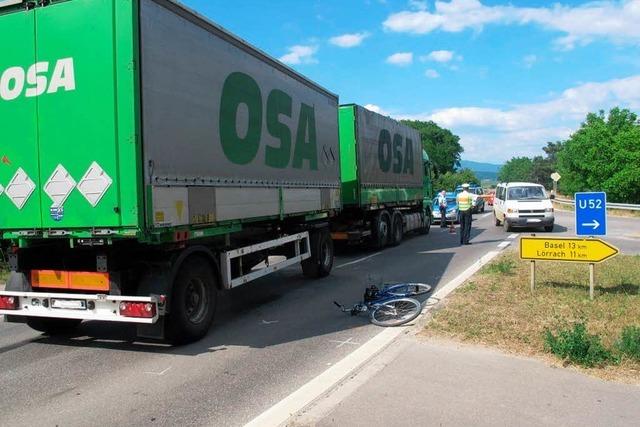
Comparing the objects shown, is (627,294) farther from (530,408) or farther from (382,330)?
(530,408)

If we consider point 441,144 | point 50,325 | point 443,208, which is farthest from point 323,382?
point 441,144

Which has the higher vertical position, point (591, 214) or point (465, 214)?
point (591, 214)

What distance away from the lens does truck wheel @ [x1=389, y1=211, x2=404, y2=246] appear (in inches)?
664

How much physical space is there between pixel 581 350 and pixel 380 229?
421 inches

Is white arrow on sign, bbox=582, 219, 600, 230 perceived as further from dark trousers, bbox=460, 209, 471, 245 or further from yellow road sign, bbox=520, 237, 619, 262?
dark trousers, bbox=460, 209, 471, 245

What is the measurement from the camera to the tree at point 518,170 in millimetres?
161562

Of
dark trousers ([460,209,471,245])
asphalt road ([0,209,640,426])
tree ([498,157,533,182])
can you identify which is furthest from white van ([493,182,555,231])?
tree ([498,157,533,182])

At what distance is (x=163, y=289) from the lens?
577 centimetres

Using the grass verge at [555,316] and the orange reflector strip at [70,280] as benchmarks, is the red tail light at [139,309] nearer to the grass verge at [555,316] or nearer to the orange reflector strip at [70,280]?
the orange reflector strip at [70,280]

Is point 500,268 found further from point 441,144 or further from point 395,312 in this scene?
point 441,144

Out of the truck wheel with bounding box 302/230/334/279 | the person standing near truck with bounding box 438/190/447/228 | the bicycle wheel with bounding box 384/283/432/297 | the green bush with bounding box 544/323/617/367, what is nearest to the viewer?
the green bush with bounding box 544/323/617/367

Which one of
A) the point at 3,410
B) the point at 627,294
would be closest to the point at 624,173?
the point at 627,294

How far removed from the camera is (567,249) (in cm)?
779

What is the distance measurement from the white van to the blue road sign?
12.8 meters
